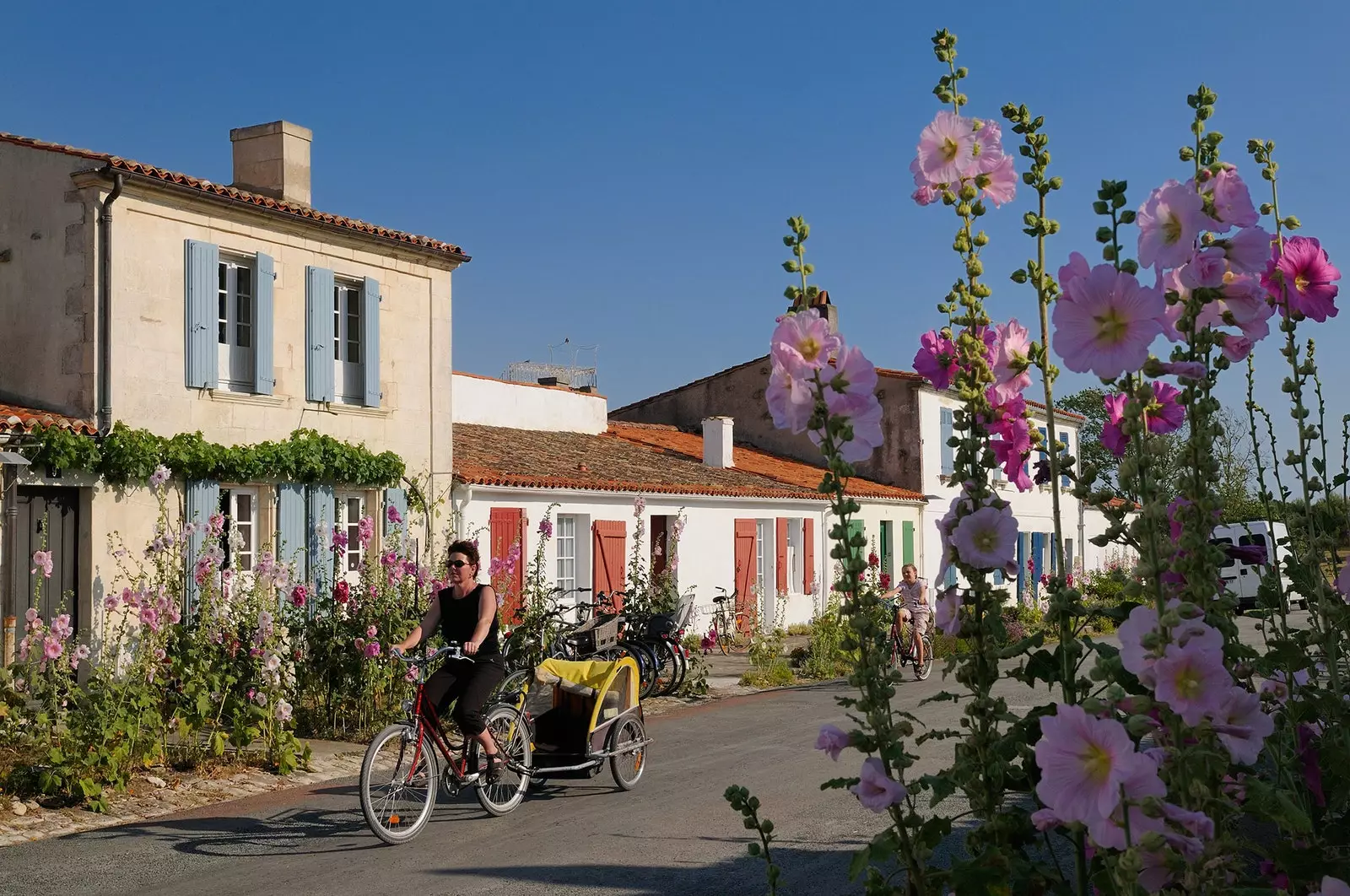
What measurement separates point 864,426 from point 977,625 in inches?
15.0

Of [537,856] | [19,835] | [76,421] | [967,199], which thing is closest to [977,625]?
[967,199]

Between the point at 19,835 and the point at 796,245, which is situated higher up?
the point at 796,245

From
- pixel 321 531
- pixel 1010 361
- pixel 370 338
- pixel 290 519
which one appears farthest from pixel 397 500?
pixel 1010 361

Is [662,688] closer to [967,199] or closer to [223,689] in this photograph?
[223,689]

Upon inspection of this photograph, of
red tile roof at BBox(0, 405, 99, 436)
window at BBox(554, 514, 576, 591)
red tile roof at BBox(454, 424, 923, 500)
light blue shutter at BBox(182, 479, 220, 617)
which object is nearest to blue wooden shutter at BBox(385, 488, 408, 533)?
red tile roof at BBox(454, 424, 923, 500)

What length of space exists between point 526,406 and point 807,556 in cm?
658

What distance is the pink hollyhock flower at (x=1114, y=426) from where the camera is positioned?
1954mm

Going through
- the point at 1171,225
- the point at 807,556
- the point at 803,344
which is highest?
the point at 1171,225

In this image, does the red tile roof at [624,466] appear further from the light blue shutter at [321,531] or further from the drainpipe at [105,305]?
the drainpipe at [105,305]

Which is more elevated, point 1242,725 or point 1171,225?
point 1171,225

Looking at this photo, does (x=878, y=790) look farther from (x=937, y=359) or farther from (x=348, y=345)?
(x=348, y=345)

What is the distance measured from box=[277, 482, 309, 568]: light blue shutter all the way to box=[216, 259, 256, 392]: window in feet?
4.08

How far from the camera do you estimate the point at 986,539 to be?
198 centimetres

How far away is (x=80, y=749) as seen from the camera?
8805 millimetres
